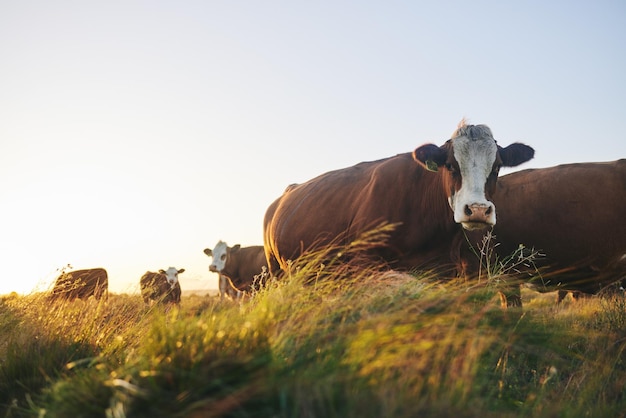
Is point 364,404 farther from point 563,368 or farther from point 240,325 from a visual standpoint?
point 563,368

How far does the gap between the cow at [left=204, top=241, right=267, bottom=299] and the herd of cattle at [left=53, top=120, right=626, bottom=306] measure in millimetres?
13719

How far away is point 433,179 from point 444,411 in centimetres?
441

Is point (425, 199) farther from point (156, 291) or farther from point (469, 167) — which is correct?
point (156, 291)

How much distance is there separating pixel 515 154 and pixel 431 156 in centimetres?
129

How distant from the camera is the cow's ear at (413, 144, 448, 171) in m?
5.76

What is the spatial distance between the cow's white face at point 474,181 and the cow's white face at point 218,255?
19540mm

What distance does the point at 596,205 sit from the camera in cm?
728

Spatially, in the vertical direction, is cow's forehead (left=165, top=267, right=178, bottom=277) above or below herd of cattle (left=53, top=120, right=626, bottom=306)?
below

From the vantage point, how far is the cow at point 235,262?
22844 mm

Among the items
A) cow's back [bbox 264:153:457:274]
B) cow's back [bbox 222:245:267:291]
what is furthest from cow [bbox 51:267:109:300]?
cow's back [bbox 222:245:267:291]

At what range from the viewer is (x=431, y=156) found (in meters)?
5.75

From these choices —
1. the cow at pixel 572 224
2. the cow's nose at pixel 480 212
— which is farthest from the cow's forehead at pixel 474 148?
the cow at pixel 572 224

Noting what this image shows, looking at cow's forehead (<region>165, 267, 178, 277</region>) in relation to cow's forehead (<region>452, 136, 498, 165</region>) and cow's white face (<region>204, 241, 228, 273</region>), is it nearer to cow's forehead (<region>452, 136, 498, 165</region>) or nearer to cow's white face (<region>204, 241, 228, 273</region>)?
cow's white face (<region>204, 241, 228, 273</region>)

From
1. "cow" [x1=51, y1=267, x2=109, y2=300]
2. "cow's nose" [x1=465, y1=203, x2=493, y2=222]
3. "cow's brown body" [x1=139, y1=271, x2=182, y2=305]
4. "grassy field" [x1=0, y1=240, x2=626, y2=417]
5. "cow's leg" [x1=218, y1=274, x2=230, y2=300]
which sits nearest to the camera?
"grassy field" [x1=0, y1=240, x2=626, y2=417]
